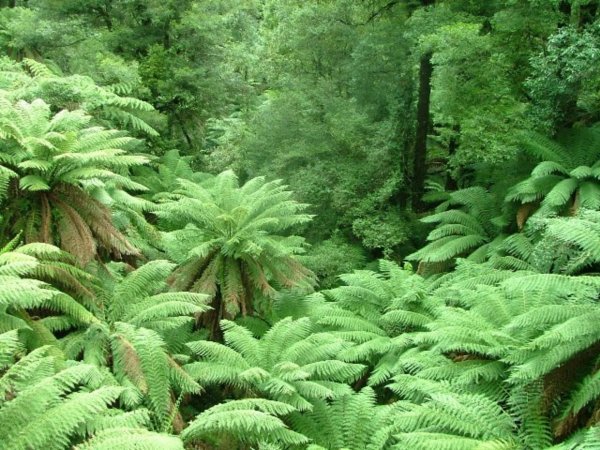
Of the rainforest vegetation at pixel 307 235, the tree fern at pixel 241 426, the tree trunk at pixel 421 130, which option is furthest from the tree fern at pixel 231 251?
the tree trunk at pixel 421 130

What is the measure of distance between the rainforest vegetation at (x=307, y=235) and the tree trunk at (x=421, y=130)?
49 mm

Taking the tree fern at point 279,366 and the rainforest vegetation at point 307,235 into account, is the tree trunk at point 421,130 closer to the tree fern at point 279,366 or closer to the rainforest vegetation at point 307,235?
the rainforest vegetation at point 307,235

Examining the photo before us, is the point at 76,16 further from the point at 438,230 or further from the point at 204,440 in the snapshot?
the point at 204,440

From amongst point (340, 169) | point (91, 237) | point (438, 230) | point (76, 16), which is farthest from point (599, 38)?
point (76, 16)

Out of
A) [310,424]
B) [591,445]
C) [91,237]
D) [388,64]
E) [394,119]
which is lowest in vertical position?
[310,424]

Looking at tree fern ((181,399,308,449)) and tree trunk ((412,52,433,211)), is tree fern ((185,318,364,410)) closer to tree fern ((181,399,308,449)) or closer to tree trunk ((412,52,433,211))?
tree fern ((181,399,308,449))

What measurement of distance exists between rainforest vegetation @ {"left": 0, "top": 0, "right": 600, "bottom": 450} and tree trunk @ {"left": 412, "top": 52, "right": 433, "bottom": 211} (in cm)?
5

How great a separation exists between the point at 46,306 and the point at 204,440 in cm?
197

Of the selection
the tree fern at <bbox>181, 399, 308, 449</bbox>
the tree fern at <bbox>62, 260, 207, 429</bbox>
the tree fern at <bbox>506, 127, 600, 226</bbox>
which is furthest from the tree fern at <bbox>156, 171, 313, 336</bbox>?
the tree fern at <bbox>506, 127, 600, 226</bbox>

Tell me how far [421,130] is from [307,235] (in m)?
3.02

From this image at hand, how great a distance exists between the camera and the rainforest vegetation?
14.2 feet

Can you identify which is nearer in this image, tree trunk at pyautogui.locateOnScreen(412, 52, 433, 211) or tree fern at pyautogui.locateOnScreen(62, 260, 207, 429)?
tree fern at pyautogui.locateOnScreen(62, 260, 207, 429)

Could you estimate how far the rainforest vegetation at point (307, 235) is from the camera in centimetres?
432

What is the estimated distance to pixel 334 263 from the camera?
31.3 ft
